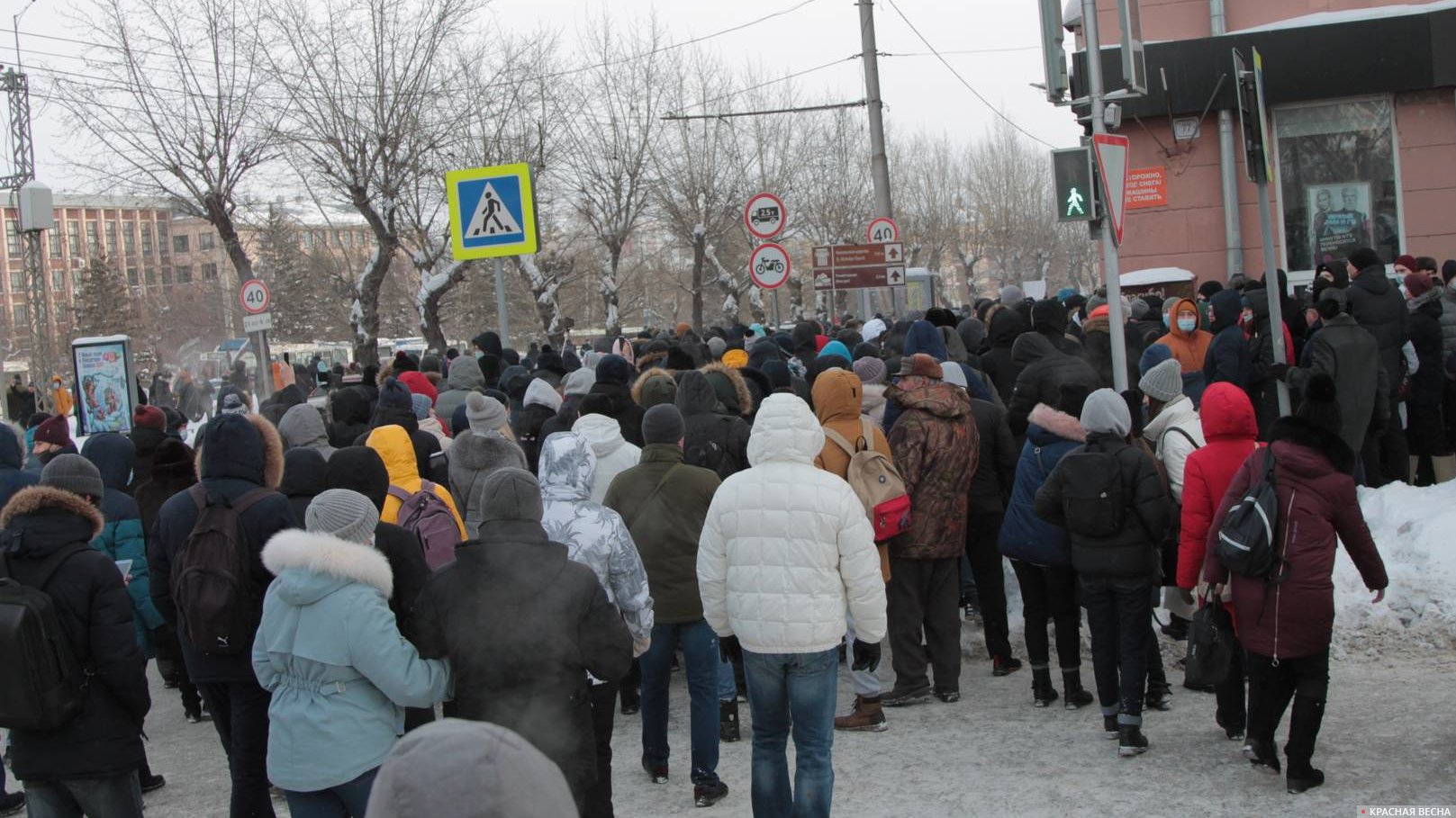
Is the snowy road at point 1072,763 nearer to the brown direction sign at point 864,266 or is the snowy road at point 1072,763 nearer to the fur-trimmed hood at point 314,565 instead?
the fur-trimmed hood at point 314,565

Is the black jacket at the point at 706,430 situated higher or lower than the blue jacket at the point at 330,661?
higher

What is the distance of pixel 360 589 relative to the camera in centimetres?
438

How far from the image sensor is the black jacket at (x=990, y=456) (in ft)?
25.7

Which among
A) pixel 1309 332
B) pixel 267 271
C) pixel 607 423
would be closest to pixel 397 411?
pixel 607 423

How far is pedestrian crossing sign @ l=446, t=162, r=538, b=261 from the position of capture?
10023mm

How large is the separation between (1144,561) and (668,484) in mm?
2356

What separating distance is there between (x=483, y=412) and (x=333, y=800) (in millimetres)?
3781

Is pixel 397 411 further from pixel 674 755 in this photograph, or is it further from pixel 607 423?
pixel 674 755

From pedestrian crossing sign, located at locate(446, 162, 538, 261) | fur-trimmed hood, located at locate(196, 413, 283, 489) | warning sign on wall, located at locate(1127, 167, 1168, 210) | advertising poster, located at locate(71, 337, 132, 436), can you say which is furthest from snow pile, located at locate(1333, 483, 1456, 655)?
advertising poster, located at locate(71, 337, 132, 436)

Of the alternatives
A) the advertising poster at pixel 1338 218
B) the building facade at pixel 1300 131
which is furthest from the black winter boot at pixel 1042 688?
the advertising poster at pixel 1338 218

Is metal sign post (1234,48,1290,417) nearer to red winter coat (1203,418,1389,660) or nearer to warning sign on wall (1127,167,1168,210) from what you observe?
red winter coat (1203,418,1389,660)

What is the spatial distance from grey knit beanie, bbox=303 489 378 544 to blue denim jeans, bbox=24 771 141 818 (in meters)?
1.51

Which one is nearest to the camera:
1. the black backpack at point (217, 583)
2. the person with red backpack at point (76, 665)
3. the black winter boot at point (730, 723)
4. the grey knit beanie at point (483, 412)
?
the person with red backpack at point (76, 665)

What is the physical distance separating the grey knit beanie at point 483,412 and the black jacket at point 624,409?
2.12ft
